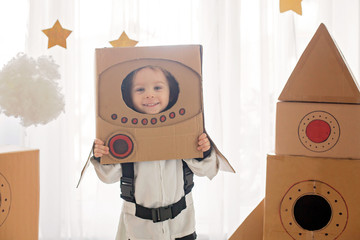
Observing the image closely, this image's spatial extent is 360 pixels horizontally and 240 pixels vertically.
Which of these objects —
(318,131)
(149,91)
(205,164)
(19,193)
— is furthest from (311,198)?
(19,193)

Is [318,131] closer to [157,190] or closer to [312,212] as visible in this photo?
[312,212]

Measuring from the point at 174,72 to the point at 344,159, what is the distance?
51cm

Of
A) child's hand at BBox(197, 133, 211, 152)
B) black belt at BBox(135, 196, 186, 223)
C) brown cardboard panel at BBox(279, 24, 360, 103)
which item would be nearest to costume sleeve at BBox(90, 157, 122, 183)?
black belt at BBox(135, 196, 186, 223)

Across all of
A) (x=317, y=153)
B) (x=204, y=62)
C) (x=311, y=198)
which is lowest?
(x=311, y=198)

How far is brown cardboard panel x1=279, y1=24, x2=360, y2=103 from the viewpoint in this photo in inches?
39.9

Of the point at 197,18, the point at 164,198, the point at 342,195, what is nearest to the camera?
the point at 342,195

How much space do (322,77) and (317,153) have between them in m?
0.20

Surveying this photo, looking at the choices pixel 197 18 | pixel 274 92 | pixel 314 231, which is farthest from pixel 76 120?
pixel 314 231

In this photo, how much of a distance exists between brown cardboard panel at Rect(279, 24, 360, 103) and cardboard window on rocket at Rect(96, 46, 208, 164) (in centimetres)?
27

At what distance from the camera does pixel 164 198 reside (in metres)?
1.14

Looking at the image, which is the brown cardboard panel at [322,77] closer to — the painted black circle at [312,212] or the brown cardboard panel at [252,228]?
the painted black circle at [312,212]

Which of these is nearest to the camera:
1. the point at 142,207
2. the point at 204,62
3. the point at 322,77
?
the point at 322,77

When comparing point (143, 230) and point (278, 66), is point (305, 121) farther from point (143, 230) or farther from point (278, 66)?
point (278, 66)

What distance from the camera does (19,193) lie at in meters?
1.02
